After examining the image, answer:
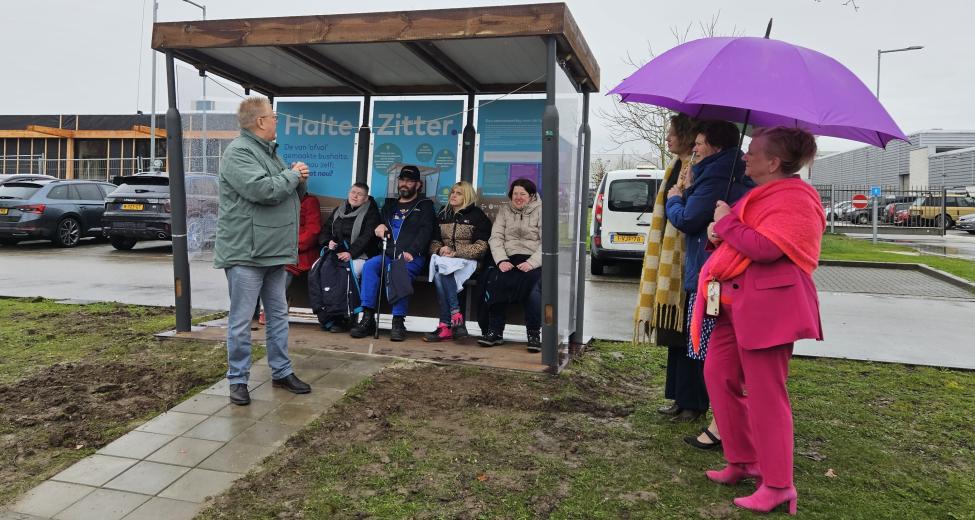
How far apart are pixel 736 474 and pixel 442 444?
156cm

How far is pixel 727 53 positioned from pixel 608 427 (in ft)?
7.54

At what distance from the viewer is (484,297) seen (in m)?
6.21

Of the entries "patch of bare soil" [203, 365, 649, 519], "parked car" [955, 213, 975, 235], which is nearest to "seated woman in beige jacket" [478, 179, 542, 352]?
"patch of bare soil" [203, 365, 649, 519]

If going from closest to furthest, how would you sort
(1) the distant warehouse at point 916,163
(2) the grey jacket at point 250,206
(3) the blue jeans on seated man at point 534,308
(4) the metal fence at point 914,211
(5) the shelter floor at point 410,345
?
(2) the grey jacket at point 250,206 → (5) the shelter floor at point 410,345 → (3) the blue jeans on seated man at point 534,308 → (4) the metal fence at point 914,211 → (1) the distant warehouse at point 916,163

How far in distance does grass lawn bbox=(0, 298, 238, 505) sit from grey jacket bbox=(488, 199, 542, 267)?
251 cm

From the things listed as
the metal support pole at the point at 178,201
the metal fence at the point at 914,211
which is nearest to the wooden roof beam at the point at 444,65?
the metal support pole at the point at 178,201

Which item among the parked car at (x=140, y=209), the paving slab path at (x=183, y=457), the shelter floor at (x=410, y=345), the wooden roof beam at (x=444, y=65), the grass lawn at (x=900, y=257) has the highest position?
the wooden roof beam at (x=444, y=65)

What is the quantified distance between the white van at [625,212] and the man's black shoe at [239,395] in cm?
880

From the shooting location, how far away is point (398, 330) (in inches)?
248

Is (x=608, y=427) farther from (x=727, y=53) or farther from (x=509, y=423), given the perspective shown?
(x=727, y=53)

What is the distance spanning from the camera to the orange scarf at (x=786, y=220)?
Result: 2.95 m

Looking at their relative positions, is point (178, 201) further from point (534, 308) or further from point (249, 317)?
point (534, 308)

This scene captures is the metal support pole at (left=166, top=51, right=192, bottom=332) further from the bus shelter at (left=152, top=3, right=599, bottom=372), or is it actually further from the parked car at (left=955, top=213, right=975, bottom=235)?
the parked car at (left=955, top=213, right=975, bottom=235)

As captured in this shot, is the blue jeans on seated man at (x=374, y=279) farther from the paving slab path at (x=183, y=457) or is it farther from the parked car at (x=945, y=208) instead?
the parked car at (x=945, y=208)
